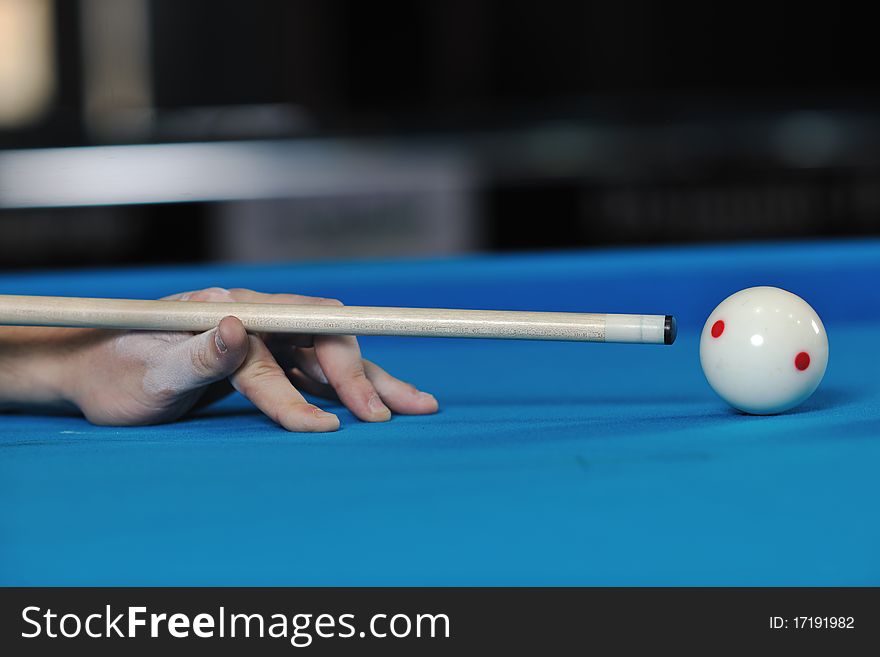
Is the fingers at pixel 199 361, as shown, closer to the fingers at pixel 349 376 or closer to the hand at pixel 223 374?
the hand at pixel 223 374

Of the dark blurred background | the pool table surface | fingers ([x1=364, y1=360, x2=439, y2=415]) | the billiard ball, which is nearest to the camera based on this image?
the pool table surface

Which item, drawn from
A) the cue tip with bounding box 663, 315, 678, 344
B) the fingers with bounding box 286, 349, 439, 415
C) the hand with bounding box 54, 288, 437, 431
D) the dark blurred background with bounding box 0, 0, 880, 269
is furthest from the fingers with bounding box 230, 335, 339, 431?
the dark blurred background with bounding box 0, 0, 880, 269

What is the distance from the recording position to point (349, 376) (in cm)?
138

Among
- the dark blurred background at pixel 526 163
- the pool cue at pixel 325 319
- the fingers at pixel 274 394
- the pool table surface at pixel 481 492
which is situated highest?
the dark blurred background at pixel 526 163

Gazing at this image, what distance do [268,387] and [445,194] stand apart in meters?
4.29

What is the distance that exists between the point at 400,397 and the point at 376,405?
5cm

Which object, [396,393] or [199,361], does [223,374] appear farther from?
[396,393]

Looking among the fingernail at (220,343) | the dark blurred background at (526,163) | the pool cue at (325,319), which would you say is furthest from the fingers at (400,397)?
the dark blurred background at (526,163)

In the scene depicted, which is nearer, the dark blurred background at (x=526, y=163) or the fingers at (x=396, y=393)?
the fingers at (x=396, y=393)

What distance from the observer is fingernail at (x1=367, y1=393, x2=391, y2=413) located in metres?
1.35

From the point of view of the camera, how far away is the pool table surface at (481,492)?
0.80 m

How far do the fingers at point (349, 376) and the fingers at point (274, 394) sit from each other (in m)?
0.06

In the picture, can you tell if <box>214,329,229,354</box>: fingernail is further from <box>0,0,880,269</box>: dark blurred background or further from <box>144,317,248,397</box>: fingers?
<box>0,0,880,269</box>: dark blurred background
